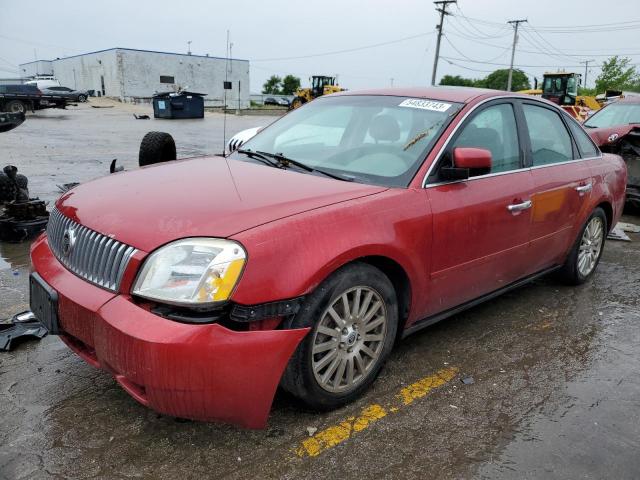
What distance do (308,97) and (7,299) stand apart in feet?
107

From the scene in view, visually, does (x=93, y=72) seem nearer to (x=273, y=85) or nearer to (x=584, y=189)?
(x=273, y=85)

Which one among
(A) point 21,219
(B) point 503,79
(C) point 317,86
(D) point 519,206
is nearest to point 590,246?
(D) point 519,206

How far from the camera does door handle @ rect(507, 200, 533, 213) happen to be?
3.38 metres

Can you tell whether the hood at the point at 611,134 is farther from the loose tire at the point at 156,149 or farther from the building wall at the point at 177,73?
the building wall at the point at 177,73

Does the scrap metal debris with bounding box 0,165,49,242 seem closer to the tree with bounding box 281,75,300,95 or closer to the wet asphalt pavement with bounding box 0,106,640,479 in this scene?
the wet asphalt pavement with bounding box 0,106,640,479

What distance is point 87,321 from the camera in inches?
88.6

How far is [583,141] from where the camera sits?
444 centimetres

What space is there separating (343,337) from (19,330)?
2.16 metres

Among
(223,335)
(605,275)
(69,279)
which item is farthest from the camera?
(605,275)

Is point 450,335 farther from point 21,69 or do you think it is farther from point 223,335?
point 21,69

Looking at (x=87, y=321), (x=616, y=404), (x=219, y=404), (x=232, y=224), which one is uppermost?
(x=232, y=224)

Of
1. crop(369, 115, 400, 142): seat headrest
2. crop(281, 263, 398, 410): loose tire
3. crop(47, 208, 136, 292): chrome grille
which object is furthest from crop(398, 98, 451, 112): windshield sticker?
crop(47, 208, 136, 292): chrome grille

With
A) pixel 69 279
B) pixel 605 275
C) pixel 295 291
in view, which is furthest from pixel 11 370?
pixel 605 275

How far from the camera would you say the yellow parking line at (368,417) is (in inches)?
95.0
